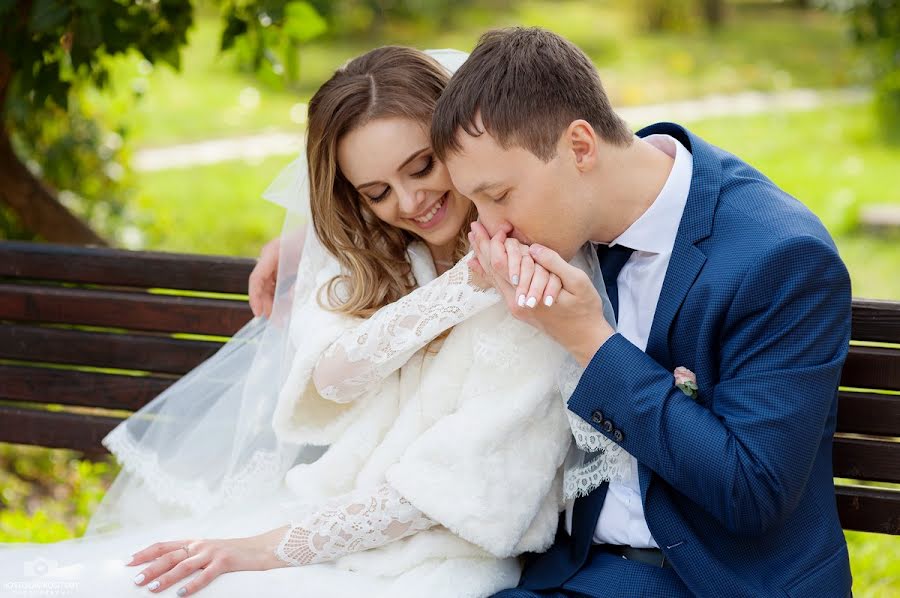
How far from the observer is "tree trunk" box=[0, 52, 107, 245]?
4.60 metres

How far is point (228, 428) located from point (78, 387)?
2.48 feet

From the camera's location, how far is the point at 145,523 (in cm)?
310

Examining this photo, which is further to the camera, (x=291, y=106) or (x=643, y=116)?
(x=291, y=106)

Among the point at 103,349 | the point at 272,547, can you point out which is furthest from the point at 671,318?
the point at 103,349

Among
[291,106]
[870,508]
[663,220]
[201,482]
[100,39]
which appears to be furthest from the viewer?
[291,106]

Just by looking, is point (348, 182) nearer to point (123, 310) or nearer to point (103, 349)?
point (123, 310)

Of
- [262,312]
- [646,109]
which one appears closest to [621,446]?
[262,312]

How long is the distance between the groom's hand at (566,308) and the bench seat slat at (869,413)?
36.1 inches

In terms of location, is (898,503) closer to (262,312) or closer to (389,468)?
(389,468)

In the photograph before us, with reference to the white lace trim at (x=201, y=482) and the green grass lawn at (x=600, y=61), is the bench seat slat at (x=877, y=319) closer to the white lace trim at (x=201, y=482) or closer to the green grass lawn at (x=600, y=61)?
the white lace trim at (x=201, y=482)

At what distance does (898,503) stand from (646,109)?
27.9 ft

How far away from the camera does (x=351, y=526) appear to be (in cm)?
254

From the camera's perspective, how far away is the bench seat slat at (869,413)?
286 cm

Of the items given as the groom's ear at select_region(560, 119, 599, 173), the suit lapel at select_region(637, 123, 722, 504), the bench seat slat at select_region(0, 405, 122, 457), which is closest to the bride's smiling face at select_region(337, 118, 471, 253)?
the groom's ear at select_region(560, 119, 599, 173)
